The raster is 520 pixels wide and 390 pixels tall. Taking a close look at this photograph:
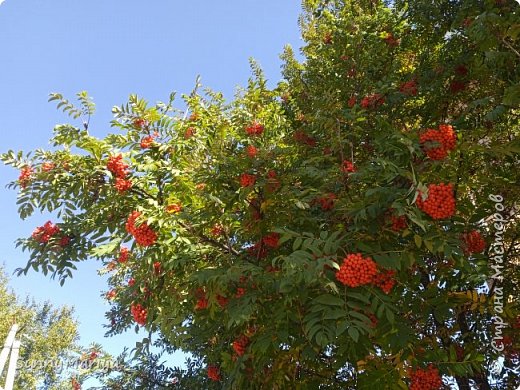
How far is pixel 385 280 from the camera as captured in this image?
2.98 metres

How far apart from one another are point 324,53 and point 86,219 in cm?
411

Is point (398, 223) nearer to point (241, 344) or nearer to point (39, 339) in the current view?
point (241, 344)

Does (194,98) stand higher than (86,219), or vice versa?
(194,98)

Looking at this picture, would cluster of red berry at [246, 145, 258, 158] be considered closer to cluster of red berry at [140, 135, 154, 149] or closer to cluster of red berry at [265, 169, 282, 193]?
cluster of red berry at [265, 169, 282, 193]

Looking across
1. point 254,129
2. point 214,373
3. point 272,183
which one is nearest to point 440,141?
point 272,183

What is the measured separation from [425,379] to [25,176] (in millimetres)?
3903

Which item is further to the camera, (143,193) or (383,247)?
(143,193)

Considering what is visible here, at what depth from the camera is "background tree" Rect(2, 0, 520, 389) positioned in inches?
114

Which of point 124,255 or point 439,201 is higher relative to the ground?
point 124,255

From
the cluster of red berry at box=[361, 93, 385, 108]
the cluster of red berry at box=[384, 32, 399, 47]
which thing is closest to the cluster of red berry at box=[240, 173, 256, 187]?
the cluster of red berry at box=[361, 93, 385, 108]

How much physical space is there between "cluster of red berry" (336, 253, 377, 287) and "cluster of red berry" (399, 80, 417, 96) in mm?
3457

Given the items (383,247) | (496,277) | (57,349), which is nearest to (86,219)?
(383,247)

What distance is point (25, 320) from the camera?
17.7 metres

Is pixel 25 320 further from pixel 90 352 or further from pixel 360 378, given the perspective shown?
pixel 360 378
